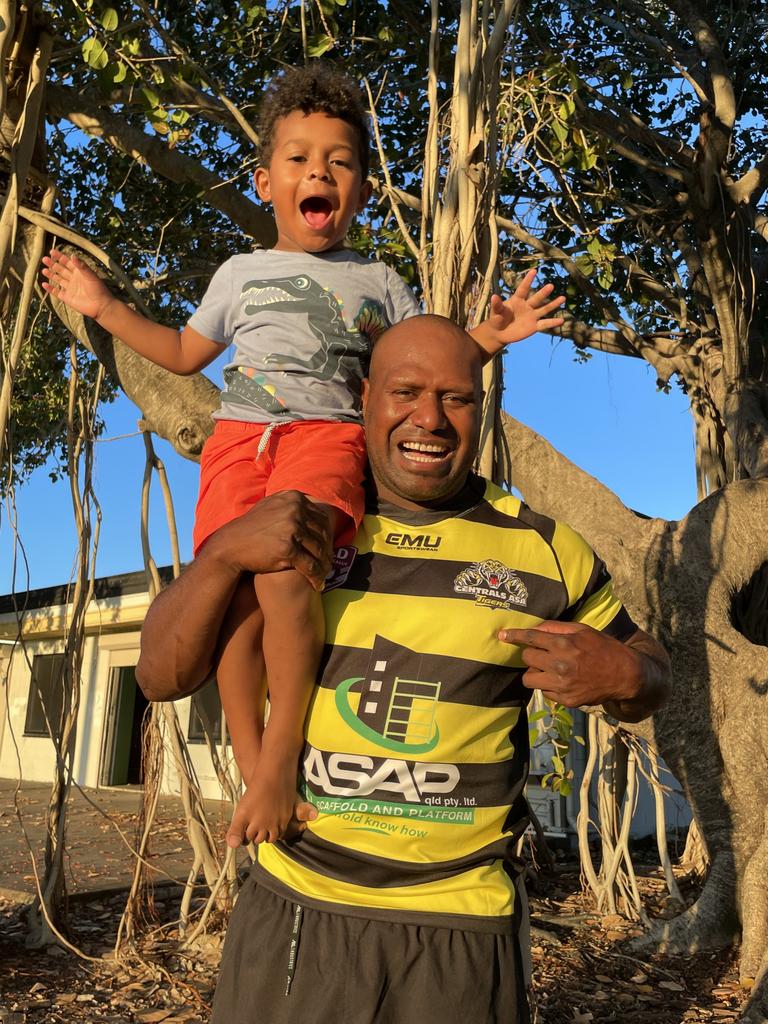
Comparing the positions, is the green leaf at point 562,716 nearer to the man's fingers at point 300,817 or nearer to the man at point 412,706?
the man at point 412,706

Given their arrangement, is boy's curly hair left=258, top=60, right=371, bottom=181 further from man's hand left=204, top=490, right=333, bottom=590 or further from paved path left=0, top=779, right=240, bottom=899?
paved path left=0, top=779, right=240, bottom=899

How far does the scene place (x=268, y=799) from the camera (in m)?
1.45

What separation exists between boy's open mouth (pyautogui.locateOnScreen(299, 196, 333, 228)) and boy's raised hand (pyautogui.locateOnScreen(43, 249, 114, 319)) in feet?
1.72

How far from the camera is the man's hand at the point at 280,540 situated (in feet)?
4.74

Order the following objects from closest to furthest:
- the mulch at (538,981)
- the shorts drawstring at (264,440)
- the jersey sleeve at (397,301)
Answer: the shorts drawstring at (264,440) → the jersey sleeve at (397,301) → the mulch at (538,981)

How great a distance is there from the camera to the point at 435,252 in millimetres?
2402

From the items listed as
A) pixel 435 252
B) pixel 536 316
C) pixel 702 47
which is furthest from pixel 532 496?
pixel 702 47

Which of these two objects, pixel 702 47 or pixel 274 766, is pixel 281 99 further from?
pixel 702 47

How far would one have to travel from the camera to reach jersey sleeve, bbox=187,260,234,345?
6.82ft

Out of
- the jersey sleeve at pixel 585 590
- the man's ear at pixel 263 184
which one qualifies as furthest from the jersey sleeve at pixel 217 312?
the jersey sleeve at pixel 585 590

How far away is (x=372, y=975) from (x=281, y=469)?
33.7 inches

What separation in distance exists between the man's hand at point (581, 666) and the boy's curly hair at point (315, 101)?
3.58ft

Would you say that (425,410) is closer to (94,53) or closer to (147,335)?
(147,335)

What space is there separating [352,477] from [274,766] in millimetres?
517
